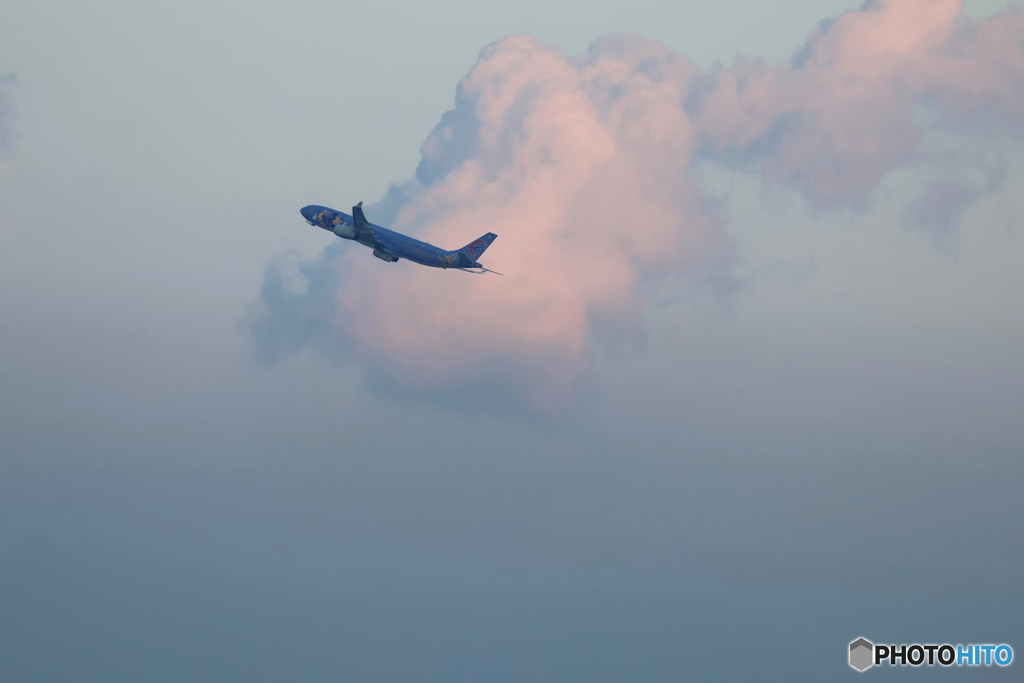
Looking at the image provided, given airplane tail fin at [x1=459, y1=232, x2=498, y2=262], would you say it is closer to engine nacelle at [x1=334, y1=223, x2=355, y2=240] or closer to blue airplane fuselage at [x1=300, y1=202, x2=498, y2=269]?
blue airplane fuselage at [x1=300, y1=202, x2=498, y2=269]

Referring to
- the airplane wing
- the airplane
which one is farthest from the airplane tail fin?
the airplane wing

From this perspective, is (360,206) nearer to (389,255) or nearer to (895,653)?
(389,255)

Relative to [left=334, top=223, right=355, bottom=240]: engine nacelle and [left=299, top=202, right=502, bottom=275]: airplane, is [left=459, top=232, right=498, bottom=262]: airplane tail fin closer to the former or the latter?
[left=299, top=202, right=502, bottom=275]: airplane

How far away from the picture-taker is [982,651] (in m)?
146

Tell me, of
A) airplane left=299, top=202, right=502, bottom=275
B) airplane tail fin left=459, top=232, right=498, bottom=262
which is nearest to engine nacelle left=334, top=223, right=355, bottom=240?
airplane left=299, top=202, right=502, bottom=275

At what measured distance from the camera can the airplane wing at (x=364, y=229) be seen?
195 m

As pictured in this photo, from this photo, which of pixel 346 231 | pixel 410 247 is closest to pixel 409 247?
pixel 410 247

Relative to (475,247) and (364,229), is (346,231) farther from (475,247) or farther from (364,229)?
(475,247)

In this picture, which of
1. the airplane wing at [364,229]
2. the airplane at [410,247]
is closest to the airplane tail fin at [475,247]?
the airplane at [410,247]

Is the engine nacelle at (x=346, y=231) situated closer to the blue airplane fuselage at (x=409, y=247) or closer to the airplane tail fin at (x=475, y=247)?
the blue airplane fuselage at (x=409, y=247)

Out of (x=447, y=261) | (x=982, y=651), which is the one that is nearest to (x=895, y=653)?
(x=982, y=651)

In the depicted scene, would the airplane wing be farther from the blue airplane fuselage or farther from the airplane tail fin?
the airplane tail fin

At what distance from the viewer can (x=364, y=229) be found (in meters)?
197

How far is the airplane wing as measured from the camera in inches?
7693
